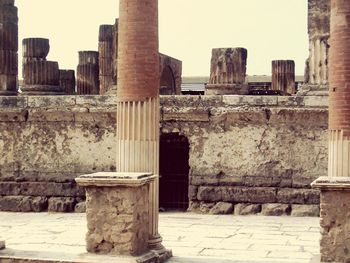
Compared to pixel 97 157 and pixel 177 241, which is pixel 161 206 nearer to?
pixel 97 157

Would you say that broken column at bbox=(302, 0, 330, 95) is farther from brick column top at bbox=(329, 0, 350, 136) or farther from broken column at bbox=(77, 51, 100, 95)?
broken column at bbox=(77, 51, 100, 95)

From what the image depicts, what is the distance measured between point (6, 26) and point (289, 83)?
35.6ft

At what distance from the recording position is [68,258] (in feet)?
28.5

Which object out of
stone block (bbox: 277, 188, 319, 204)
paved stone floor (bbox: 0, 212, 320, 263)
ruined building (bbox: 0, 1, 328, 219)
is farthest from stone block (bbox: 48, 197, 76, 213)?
stone block (bbox: 277, 188, 319, 204)

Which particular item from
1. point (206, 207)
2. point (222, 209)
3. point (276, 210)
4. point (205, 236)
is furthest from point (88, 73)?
point (205, 236)

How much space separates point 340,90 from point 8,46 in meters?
10.3

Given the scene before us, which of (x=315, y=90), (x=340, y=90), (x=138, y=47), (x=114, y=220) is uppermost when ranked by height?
(x=138, y=47)

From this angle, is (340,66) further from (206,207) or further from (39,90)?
(39,90)

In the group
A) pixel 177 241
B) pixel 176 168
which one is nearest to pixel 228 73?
pixel 176 168

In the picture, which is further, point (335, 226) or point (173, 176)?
point (173, 176)

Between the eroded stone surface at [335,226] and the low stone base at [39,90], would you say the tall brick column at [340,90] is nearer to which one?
the eroded stone surface at [335,226]

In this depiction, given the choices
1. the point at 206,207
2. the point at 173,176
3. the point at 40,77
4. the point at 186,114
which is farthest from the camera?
the point at 40,77

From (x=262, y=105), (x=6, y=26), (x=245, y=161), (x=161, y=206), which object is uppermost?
(x=6, y=26)

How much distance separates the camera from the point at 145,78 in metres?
9.42
